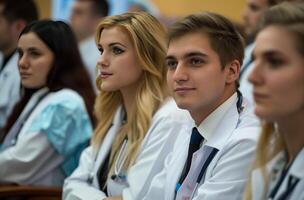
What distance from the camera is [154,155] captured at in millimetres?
2566

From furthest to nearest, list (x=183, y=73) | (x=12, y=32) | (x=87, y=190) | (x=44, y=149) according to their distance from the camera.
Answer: (x=12, y=32) → (x=44, y=149) → (x=87, y=190) → (x=183, y=73)

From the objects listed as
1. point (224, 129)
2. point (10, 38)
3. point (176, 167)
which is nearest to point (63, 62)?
point (10, 38)

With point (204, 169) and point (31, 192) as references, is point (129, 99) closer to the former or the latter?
point (31, 192)

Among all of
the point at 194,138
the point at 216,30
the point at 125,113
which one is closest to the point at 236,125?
the point at 194,138

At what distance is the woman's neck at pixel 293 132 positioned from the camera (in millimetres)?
1743

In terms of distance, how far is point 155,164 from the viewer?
2555 millimetres

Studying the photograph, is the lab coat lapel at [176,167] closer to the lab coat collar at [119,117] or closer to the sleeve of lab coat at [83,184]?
the sleeve of lab coat at [83,184]

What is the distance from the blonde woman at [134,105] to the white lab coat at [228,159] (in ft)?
0.86

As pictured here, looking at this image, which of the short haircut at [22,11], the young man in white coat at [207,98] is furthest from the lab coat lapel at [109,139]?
the short haircut at [22,11]

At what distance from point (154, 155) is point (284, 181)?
897 mm

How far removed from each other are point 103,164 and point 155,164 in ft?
1.23

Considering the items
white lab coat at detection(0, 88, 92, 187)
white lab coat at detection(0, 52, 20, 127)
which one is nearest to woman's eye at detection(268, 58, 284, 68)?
white lab coat at detection(0, 88, 92, 187)

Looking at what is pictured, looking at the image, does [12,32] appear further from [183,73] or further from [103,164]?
[183,73]

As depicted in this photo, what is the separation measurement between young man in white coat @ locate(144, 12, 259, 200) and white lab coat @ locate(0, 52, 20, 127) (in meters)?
1.62
